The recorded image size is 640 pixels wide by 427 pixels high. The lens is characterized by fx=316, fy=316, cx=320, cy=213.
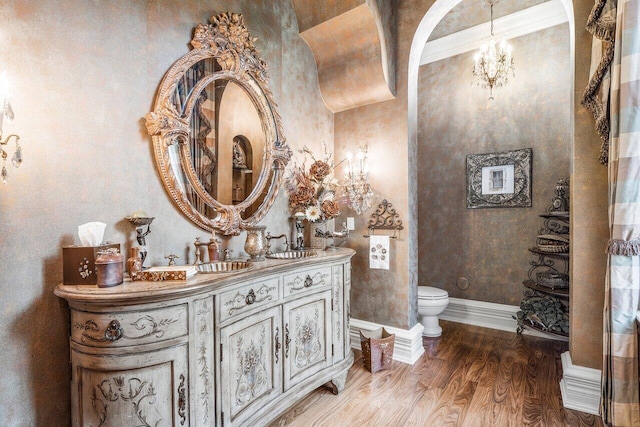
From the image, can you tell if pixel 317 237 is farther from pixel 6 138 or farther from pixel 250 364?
pixel 6 138

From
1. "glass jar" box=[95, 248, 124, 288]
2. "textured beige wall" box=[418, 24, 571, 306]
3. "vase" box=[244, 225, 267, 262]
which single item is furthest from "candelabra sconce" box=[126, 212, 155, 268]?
"textured beige wall" box=[418, 24, 571, 306]

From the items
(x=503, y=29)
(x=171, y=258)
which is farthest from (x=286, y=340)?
(x=503, y=29)

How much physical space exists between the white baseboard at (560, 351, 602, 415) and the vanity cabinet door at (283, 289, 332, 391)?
5.31 ft

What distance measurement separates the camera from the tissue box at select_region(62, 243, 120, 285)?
4.47 ft

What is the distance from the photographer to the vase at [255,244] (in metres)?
2.08

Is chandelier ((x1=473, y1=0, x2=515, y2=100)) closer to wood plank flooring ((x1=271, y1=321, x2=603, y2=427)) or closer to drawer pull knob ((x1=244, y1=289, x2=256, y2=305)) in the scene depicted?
wood plank flooring ((x1=271, y1=321, x2=603, y2=427))

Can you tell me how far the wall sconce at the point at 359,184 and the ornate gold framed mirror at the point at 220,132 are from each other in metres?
0.72

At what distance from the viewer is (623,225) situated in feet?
5.44

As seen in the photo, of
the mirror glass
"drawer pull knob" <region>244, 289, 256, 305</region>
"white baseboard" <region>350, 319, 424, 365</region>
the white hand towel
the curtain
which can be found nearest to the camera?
the curtain

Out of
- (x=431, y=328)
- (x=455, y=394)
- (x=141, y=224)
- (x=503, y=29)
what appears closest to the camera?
(x=141, y=224)

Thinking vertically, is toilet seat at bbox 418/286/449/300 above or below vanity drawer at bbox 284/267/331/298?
below

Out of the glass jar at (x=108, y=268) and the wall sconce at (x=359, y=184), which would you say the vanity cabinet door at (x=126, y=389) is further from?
the wall sconce at (x=359, y=184)

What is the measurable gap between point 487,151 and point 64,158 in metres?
3.96

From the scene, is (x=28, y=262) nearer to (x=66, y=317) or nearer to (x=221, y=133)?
(x=66, y=317)
